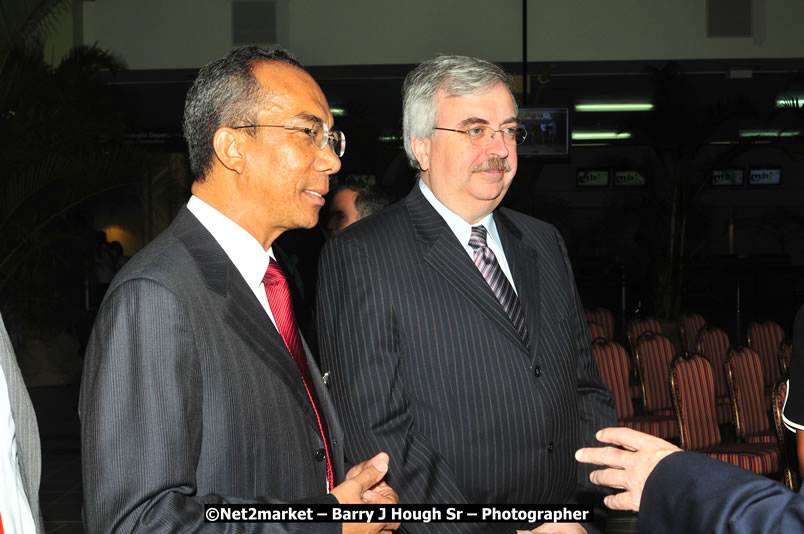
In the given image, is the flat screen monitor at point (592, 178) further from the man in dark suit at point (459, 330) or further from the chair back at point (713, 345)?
the man in dark suit at point (459, 330)

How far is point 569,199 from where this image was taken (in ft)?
68.1

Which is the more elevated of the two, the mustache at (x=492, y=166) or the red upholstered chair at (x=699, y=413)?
the mustache at (x=492, y=166)

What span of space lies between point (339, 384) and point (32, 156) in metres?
5.49

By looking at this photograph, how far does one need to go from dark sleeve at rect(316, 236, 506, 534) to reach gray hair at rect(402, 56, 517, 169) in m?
0.38

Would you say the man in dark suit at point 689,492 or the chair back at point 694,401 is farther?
the chair back at point 694,401

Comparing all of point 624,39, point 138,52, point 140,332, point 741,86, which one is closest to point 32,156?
point 138,52

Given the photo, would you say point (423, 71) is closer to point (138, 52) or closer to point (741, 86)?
point (138, 52)

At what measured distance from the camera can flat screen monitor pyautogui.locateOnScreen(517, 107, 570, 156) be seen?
9.27 meters

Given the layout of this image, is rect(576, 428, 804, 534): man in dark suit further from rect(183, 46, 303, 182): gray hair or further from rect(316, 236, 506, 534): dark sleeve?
rect(183, 46, 303, 182): gray hair

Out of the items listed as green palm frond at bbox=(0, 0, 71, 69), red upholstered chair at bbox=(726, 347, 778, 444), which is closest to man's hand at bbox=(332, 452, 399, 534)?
red upholstered chair at bbox=(726, 347, 778, 444)

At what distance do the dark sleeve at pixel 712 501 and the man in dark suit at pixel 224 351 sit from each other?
48 cm

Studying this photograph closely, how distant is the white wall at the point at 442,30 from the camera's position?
9461 mm

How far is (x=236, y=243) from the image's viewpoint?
4.84ft

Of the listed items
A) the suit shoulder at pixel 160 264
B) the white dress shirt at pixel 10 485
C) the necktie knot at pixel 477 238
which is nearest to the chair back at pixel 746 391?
the necktie knot at pixel 477 238
